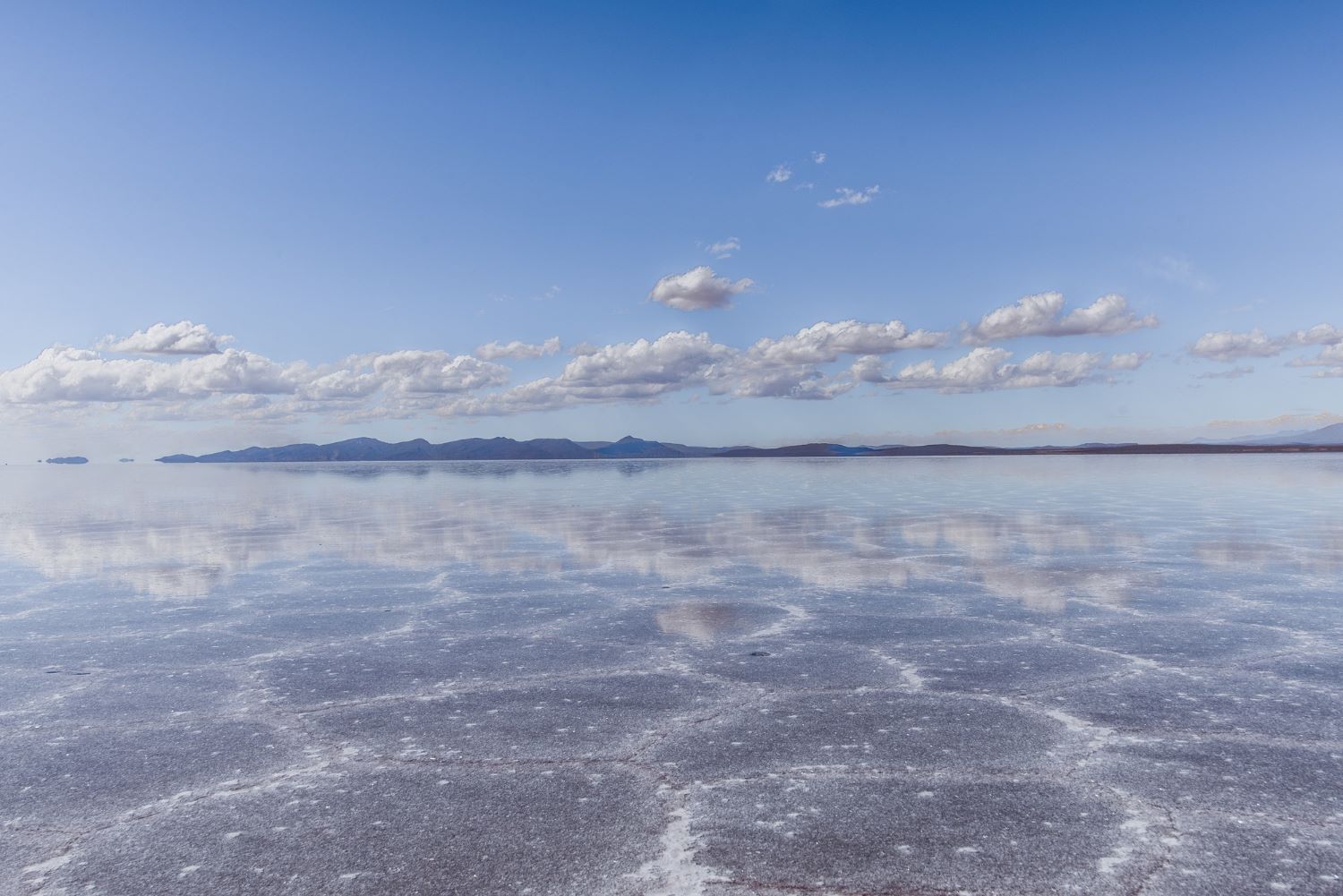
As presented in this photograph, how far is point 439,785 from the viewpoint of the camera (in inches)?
202

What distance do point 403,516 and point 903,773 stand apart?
73.3 feet

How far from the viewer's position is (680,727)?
6.12m

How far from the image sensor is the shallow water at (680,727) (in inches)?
165

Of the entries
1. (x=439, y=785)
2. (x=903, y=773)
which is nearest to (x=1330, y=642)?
(x=903, y=773)

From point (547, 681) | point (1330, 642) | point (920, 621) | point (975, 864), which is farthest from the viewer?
point (920, 621)

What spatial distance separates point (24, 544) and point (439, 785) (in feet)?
61.1

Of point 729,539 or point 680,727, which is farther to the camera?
point 729,539

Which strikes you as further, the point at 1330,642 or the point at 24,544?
the point at 24,544

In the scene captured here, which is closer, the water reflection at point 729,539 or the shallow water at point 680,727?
the shallow water at point 680,727

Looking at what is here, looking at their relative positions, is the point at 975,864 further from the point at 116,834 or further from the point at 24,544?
the point at 24,544

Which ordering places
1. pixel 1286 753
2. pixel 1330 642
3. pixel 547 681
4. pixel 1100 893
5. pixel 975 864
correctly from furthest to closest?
pixel 1330 642 → pixel 547 681 → pixel 1286 753 → pixel 975 864 → pixel 1100 893

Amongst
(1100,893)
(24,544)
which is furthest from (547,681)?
(24,544)

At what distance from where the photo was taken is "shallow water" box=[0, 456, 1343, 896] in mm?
4195

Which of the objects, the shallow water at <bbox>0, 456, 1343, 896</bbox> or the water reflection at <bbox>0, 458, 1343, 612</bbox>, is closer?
the shallow water at <bbox>0, 456, 1343, 896</bbox>
